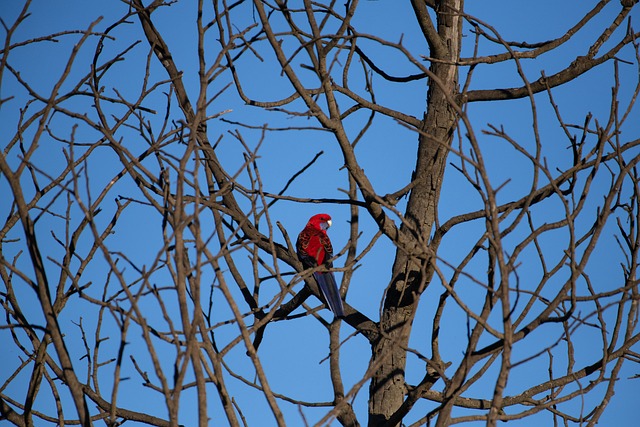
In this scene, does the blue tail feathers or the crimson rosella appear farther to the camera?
the crimson rosella

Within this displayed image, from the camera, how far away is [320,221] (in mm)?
5578

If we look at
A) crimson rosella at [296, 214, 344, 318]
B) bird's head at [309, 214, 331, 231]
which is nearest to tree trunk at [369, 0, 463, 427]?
crimson rosella at [296, 214, 344, 318]

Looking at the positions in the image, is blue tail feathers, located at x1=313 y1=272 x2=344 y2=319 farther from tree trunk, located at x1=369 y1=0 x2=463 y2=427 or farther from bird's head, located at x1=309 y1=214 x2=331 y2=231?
bird's head, located at x1=309 y1=214 x2=331 y2=231

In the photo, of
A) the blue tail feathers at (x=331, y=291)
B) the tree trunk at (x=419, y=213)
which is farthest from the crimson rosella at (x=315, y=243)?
the tree trunk at (x=419, y=213)

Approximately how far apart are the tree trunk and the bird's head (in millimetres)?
1796

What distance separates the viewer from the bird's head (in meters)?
5.55

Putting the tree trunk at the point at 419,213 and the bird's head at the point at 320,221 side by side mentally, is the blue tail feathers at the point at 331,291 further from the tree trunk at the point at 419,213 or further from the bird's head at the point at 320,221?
the bird's head at the point at 320,221

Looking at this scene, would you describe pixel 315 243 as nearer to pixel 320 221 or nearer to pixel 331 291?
pixel 320 221

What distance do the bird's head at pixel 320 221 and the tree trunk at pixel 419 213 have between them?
5.89ft

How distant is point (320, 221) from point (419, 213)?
1.94 meters

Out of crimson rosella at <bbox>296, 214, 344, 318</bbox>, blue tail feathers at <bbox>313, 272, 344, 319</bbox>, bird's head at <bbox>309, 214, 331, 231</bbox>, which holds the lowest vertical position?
blue tail feathers at <bbox>313, 272, 344, 319</bbox>

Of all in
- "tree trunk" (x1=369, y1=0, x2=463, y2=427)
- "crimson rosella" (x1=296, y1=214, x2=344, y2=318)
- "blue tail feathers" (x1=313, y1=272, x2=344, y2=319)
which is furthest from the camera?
"crimson rosella" (x1=296, y1=214, x2=344, y2=318)

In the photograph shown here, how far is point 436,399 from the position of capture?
349 centimetres

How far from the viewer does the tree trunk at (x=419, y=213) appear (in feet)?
11.7
